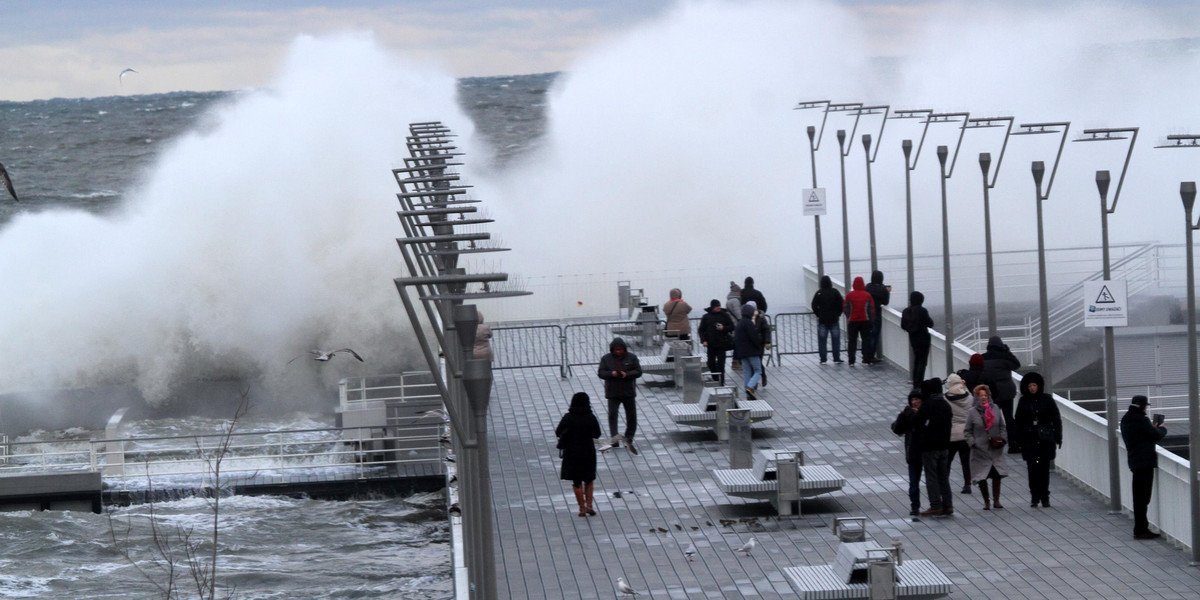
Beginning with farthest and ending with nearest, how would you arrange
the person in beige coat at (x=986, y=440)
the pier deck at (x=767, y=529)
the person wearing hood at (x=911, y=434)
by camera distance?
the person in beige coat at (x=986, y=440), the person wearing hood at (x=911, y=434), the pier deck at (x=767, y=529)

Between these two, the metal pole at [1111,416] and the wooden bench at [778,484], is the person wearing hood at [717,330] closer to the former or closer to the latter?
the wooden bench at [778,484]

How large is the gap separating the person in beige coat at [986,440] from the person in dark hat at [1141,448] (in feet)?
5.44

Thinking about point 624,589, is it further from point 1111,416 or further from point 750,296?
point 750,296

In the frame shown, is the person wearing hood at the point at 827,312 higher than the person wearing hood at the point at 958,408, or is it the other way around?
the person wearing hood at the point at 827,312

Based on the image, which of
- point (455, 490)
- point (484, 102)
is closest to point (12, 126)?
point (484, 102)

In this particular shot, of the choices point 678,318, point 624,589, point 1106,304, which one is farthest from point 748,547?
point 678,318

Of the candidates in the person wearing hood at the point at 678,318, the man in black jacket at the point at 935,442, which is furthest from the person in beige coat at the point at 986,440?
the person wearing hood at the point at 678,318

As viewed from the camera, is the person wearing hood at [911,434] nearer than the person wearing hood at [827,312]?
Yes

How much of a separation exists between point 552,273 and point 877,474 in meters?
30.4

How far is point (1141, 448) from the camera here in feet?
43.8

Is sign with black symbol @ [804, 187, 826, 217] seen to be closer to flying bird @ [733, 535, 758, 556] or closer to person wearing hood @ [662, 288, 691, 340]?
person wearing hood @ [662, 288, 691, 340]

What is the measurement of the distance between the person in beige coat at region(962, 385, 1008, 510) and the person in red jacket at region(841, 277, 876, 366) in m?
7.87

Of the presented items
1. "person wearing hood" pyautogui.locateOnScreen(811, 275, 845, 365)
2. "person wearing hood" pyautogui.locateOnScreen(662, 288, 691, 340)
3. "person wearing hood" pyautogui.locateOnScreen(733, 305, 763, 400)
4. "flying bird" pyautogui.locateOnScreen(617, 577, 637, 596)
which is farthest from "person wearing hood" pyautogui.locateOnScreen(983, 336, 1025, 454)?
"person wearing hood" pyautogui.locateOnScreen(662, 288, 691, 340)

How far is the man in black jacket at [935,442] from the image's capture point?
570 inches
